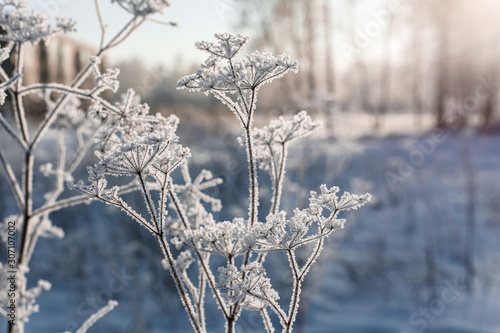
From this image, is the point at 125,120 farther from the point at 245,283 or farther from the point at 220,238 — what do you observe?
the point at 245,283

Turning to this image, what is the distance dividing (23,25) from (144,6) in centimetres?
36

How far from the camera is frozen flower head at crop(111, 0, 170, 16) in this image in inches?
57.2

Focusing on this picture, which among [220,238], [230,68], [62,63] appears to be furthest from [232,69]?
[62,63]

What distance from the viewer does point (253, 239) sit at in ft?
3.34

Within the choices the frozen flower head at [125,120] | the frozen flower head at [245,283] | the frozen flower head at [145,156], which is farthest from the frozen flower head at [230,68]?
the frozen flower head at [245,283]

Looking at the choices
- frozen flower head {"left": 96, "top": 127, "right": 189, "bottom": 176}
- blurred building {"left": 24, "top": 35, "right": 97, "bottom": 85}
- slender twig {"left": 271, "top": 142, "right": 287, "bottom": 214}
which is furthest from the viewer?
blurred building {"left": 24, "top": 35, "right": 97, "bottom": 85}

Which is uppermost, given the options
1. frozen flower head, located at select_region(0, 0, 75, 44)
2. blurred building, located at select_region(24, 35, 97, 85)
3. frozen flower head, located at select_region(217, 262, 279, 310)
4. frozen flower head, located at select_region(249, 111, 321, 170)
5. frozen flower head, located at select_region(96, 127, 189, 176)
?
blurred building, located at select_region(24, 35, 97, 85)

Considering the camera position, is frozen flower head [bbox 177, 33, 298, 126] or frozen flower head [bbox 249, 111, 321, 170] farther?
frozen flower head [bbox 249, 111, 321, 170]

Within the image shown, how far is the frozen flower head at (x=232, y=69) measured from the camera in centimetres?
111

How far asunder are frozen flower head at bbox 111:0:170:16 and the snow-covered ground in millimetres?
3297

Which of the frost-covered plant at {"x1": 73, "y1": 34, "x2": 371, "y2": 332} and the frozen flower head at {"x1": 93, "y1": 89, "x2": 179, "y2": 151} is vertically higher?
the frozen flower head at {"x1": 93, "y1": 89, "x2": 179, "y2": 151}

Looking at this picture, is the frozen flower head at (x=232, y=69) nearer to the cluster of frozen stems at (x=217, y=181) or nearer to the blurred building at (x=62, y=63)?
the cluster of frozen stems at (x=217, y=181)

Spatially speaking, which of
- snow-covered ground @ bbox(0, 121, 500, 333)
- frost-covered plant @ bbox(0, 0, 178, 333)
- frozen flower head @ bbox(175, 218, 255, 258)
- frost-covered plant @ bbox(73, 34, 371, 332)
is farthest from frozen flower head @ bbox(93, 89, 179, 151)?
snow-covered ground @ bbox(0, 121, 500, 333)

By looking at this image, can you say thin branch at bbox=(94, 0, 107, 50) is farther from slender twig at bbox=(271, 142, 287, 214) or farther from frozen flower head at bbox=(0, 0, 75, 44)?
slender twig at bbox=(271, 142, 287, 214)
